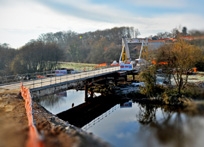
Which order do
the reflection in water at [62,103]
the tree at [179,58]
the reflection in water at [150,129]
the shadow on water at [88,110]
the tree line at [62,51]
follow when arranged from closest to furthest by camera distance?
the reflection in water at [150,129]
the shadow on water at [88,110]
the reflection in water at [62,103]
the tree at [179,58]
the tree line at [62,51]

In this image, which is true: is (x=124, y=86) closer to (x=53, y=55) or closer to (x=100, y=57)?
(x=53, y=55)

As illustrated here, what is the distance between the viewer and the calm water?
1184 cm

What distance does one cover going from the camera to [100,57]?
53.8 metres

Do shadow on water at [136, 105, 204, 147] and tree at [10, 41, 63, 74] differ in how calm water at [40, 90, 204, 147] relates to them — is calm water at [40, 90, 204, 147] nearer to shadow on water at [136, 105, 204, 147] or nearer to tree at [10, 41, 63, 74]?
shadow on water at [136, 105, 204, 147]

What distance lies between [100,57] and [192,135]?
138ft

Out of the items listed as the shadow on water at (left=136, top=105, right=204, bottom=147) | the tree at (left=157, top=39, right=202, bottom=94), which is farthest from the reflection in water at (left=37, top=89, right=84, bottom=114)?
the tree at (left=157, top=39, right=202, bottom=94)

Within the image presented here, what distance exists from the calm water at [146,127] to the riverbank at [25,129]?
9.92 ft

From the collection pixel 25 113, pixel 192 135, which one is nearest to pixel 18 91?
pixel 25 113

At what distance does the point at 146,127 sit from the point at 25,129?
29.4 ft

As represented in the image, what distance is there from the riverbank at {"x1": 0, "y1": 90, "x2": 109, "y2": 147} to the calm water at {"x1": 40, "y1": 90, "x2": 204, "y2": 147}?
9.92ft

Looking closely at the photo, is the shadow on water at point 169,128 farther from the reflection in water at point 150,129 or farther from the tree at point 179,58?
the tree at point 179,58

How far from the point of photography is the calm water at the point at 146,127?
38.8 ft

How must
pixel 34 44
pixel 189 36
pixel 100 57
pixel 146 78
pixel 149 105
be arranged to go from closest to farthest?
pixel 149 105, pixel 146 78, pixel 189 36, pixel 34 44, pixel 100 57

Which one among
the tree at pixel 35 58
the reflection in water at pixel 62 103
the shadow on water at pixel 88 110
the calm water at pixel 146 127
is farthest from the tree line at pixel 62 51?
the reflection in water at pixel 62 103
